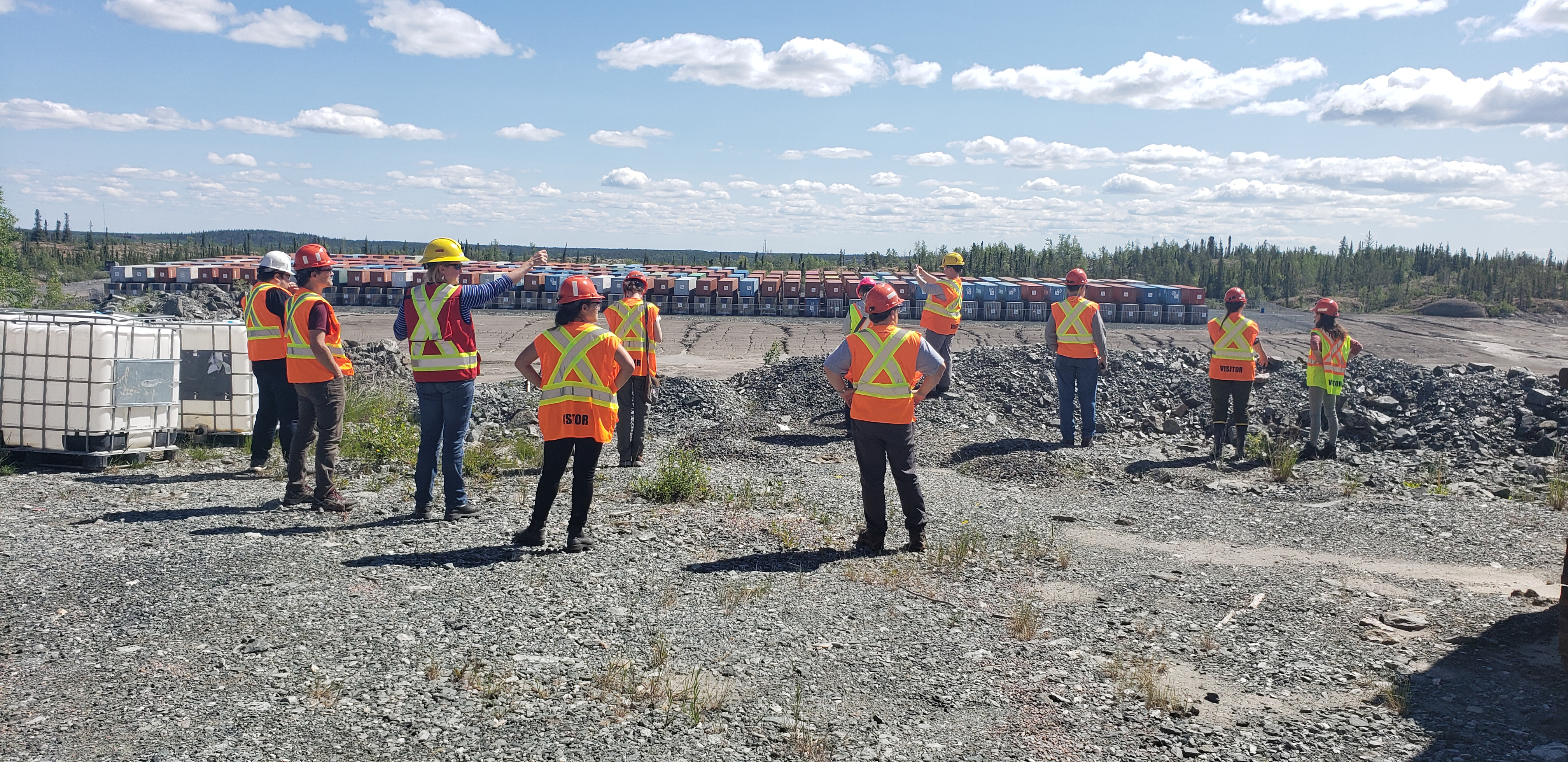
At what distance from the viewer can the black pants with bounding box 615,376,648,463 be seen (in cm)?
914

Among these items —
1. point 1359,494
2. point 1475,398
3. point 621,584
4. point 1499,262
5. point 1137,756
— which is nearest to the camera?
point 1137,756

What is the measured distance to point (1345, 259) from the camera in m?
62.5

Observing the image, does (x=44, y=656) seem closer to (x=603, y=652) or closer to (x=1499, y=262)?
(x=603, y=652)

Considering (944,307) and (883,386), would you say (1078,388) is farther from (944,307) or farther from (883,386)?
(883,386)

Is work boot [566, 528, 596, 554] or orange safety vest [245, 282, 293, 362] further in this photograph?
orange safety vest [245, 282, 293, 362]

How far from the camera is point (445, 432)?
22.3 ft

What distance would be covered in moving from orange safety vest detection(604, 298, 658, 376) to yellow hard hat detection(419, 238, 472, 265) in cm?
244

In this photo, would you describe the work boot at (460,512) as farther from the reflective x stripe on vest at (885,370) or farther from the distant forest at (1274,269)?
the distant forest at (1274,269)

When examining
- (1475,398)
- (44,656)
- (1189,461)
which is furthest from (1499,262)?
(44,656)

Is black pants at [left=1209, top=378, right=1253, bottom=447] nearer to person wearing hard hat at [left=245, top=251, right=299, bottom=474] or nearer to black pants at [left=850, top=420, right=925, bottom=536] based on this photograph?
black pants at [left=850, top=420, right=925, bottom=536]

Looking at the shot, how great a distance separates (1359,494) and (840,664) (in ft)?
22.9

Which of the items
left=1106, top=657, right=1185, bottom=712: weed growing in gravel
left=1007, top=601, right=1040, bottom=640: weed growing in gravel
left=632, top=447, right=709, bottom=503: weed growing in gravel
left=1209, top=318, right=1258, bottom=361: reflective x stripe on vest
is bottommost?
left=1106, top=657, right=1185, bottom=712: weed growing in gravel

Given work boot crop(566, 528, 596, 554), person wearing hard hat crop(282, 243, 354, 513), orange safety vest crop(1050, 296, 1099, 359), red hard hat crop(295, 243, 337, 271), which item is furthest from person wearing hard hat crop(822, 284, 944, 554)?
orange safety vest crop(1050, 296, 1099, 359)

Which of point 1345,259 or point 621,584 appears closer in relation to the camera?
point 621,584
